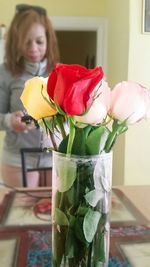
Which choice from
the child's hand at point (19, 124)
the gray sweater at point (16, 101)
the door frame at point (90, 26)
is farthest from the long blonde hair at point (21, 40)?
the door frame at point (90, 26)

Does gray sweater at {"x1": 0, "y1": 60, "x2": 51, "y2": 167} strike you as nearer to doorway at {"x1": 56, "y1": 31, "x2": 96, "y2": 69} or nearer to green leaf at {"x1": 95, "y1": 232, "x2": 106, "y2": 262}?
green leaf at {"x1": 95, "y1": 232, "x2": 106, "y2": 262}

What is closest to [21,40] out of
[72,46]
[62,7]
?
[62,7]

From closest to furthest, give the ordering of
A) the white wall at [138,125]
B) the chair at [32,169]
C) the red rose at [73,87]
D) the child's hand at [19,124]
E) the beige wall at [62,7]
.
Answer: the red rose at [73,87], the child's hand at [19,124], the chair at [32,169], the white wall at [138,125], the beige wall at [62,7]

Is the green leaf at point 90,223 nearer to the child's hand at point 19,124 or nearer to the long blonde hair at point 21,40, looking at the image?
the child's hand at point 19,124

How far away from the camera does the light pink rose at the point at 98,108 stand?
52 centimetres

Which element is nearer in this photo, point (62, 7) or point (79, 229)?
point (79, 229)

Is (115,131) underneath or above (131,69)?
underneath

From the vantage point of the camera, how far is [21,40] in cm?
143

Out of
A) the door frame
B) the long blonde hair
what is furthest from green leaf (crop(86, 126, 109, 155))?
the door frame

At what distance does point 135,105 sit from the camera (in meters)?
0.55

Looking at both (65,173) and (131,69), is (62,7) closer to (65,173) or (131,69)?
(131,69)

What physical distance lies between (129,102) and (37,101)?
15 centimetres

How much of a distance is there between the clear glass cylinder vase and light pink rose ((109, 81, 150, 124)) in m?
0.08

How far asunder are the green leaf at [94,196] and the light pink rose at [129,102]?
131 mm
